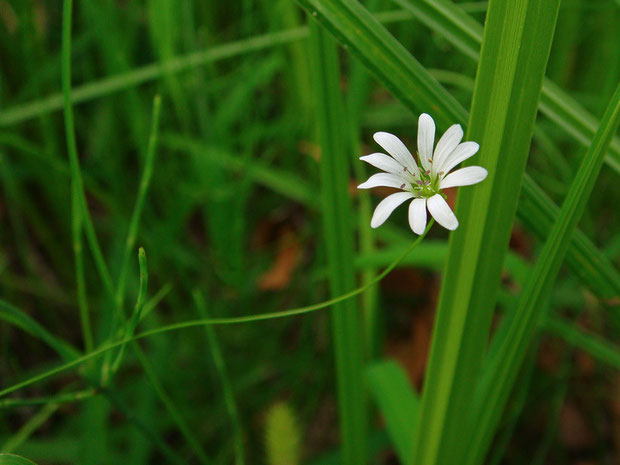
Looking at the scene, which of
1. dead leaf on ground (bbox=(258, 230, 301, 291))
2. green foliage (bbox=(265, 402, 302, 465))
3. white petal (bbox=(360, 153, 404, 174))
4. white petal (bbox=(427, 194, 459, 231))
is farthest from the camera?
dead leaf on ground (bbox=(258, 230, 301, 291))

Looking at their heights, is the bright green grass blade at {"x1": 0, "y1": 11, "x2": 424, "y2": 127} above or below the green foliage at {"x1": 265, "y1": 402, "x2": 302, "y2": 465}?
above

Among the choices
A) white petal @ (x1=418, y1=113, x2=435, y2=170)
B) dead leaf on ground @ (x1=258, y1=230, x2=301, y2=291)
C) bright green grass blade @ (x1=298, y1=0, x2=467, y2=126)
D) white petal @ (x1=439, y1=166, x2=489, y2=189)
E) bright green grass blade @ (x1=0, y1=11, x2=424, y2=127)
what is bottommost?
white petal @ (x1=439, y1=166, x2=489, y2=189)

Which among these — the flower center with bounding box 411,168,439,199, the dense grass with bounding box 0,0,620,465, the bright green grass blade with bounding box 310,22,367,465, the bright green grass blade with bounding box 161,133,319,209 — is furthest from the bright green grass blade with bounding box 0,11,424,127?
the flower center with bounding box 411,168,439,199

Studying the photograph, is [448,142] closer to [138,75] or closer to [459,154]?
[459,154]

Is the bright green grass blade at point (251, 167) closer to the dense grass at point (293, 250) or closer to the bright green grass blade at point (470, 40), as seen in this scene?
the dense grass at point (293, 250)

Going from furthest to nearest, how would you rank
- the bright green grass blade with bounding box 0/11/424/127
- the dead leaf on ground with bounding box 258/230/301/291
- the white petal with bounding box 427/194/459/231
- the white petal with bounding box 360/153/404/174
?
the dead leaf on ground with bounding box 258/230/301/291 < the bright green grass blade with bounding box 0/11/424/127 < the white petal with bounding box 360/153/404/174 < the white petal with bounding box 427/194/459/231

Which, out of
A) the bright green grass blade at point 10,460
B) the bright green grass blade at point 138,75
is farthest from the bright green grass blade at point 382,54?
the bright green grass blade at point 138,75

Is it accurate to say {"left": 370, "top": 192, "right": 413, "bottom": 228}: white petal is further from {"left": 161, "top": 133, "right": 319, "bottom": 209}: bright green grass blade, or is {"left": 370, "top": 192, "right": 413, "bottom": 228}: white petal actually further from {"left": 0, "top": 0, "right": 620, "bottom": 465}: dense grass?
{"left": 161, "top": 133, "right": 319, "bottom": 209}: bright green grass blade

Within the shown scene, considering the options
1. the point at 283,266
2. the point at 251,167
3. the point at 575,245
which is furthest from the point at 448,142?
the point at 283,266

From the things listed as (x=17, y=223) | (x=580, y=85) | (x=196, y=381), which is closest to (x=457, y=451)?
(x=196, y=381)
